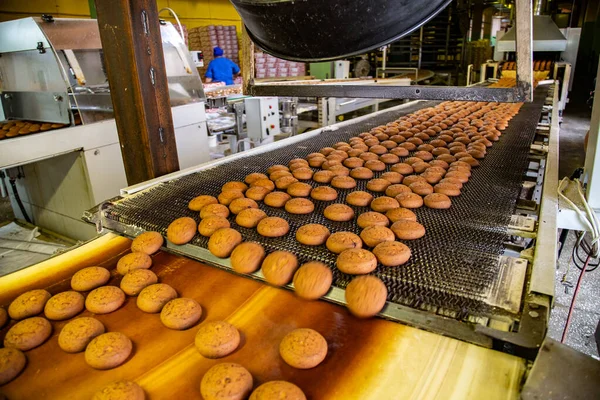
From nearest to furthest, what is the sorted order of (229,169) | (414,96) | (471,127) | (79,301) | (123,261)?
(79,301) → (123,261) → (414,96) → (229,169) → (471,127)

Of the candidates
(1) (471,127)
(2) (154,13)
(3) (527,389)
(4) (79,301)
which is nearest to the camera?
(3) (527,389)

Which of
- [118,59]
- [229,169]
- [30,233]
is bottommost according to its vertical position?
[30,233]

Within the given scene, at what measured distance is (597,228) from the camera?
166 cm

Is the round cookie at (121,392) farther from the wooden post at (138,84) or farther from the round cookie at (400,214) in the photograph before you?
the wooden post at (138,84)

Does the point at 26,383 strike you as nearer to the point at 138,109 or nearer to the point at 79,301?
the point at 79,301

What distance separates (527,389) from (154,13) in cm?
209

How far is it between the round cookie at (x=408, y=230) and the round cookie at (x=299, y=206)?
359mm

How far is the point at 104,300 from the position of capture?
113cm

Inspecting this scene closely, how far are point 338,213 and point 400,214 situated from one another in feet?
0.77

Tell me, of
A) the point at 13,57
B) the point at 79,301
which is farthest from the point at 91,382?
the point at 13,57

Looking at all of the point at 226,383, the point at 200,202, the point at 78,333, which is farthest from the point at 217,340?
the point at 200,202

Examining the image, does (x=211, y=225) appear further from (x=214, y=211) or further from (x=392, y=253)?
(x=392, y=253)

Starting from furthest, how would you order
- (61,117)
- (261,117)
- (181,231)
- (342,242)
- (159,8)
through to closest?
(159,8), (261,117), (61,117), (181,231), (342,242)

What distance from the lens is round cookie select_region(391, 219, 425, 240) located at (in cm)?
137
